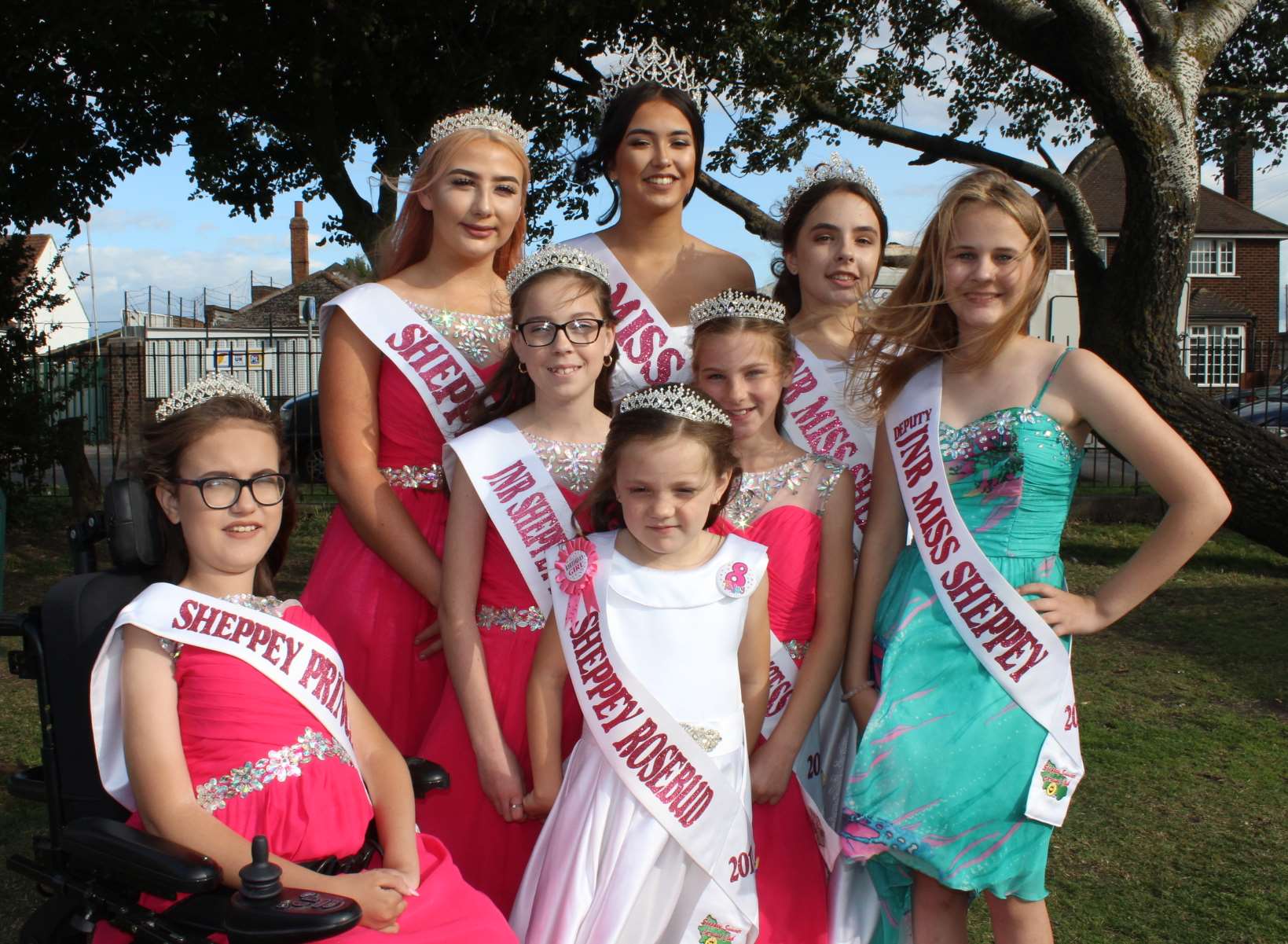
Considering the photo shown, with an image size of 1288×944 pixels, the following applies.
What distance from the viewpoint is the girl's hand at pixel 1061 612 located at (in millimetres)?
2117

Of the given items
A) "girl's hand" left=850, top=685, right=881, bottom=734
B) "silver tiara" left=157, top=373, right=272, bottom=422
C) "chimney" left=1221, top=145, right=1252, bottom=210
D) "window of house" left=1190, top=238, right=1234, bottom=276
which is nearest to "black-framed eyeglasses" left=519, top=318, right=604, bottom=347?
"silver tiara" left=157, top=373, right=272, bottom=422

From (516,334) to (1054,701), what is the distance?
125 cm

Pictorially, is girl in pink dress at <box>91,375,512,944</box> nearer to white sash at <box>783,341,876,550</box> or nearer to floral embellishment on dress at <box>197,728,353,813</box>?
floral embellishment on dress at <box>197,728,353,813</box>

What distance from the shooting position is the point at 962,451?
2178 millimetres

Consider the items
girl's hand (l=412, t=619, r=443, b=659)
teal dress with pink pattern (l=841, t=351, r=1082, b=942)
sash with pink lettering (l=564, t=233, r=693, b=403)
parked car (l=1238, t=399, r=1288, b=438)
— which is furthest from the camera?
parked car (l=1238, t=399, r=1288, b=438)

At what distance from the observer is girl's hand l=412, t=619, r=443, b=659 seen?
7.90 feet

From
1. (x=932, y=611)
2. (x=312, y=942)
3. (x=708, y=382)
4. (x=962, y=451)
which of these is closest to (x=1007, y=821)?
(x=932, y=611)

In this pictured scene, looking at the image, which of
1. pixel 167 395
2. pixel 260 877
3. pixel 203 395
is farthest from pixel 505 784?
pixel 167 395

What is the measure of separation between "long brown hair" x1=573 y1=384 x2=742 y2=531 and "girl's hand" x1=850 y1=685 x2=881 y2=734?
17.4 inches

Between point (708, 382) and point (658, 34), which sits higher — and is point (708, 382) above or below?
below

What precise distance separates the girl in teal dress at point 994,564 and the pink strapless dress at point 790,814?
118 mm

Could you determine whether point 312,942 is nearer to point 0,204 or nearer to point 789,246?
point 789,246

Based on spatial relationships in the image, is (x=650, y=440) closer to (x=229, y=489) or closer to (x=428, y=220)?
(x=229, y=489)

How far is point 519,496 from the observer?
7.50 feet
